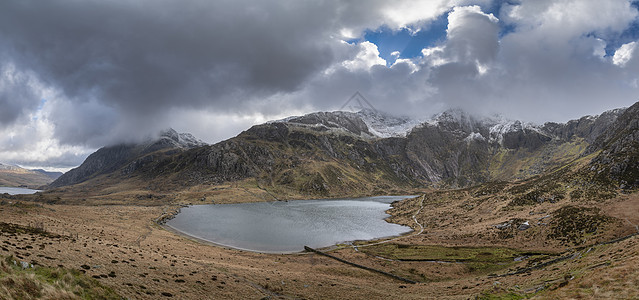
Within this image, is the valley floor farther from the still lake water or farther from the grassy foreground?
the still lake water

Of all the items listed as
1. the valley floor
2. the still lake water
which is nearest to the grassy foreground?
the valley floor

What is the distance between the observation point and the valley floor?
26000 mm

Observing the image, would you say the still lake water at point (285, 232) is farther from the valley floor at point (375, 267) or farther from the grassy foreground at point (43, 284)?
the grassy foreground at point (43, 284)

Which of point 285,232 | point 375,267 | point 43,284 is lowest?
point 285,232

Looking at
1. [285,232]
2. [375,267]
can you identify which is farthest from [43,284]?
[285,232]

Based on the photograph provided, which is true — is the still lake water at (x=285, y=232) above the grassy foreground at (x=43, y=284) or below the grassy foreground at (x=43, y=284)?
below

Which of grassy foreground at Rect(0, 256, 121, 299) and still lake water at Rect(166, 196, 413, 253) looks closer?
grassy foreground at Rect(0, 256, 121, 299)

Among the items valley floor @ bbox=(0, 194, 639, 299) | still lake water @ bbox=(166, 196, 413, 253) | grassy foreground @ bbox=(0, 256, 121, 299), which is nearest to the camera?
grassy foreground @ bbox=(0, 256, 121, 299)

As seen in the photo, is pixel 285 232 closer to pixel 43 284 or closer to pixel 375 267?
pixel 375 267

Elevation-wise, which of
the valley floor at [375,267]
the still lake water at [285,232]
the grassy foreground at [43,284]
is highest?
the grassy foreground at [43,284]

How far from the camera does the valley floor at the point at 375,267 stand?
2600cm

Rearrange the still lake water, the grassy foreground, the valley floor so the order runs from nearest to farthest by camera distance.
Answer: the grassy foreground
the valley floor
the still lake water

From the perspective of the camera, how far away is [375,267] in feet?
189

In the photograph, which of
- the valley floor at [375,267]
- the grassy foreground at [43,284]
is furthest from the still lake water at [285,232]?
the grassy foreground at [43,284]
